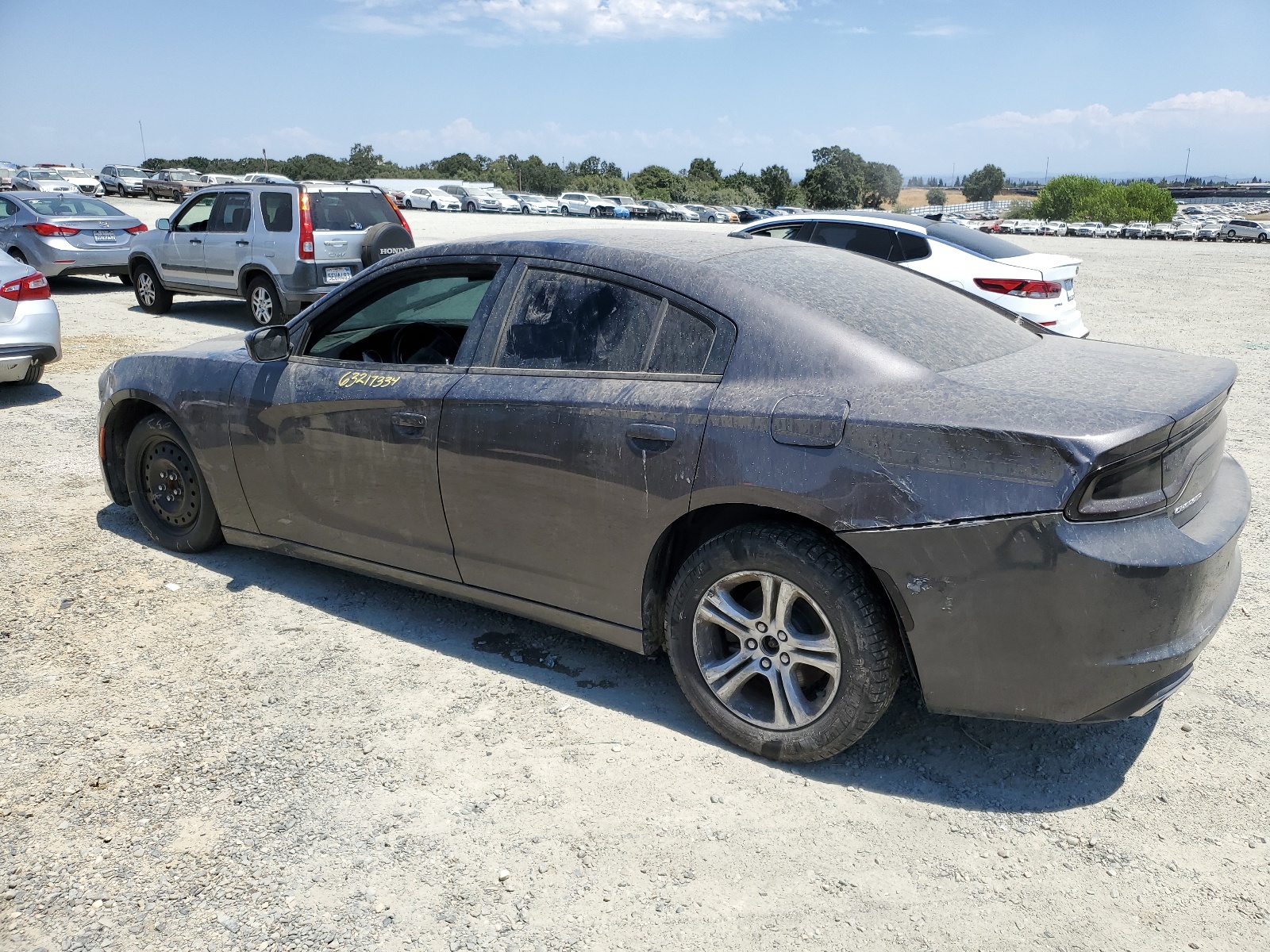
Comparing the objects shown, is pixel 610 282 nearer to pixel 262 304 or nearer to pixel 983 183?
pixel 262 304

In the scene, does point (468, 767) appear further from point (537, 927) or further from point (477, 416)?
point (477, 416)

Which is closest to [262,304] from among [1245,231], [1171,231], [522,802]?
[522,802]

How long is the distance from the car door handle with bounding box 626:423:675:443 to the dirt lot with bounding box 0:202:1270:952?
1068 mm

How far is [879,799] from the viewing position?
10.2 feet

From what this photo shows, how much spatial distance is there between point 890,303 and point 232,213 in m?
11.0

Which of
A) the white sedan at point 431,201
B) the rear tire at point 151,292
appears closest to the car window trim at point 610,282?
the rear tire at point 151,292

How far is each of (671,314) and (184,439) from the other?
276cm

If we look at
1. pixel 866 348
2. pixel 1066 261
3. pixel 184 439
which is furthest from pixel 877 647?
pixel 1066 261

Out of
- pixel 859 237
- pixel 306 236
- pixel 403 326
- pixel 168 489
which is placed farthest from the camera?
pixel 306 236

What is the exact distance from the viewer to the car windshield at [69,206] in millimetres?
15398

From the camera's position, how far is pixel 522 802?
10.2 ft

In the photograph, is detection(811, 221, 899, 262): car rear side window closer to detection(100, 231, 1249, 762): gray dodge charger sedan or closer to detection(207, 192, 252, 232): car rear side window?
detection(100, 231, 1249, 762): gray dodge charger sedan

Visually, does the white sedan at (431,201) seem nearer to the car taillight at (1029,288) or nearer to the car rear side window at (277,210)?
the car rear side window at (277,210)

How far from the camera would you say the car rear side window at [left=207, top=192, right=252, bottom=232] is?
12.2 metres
